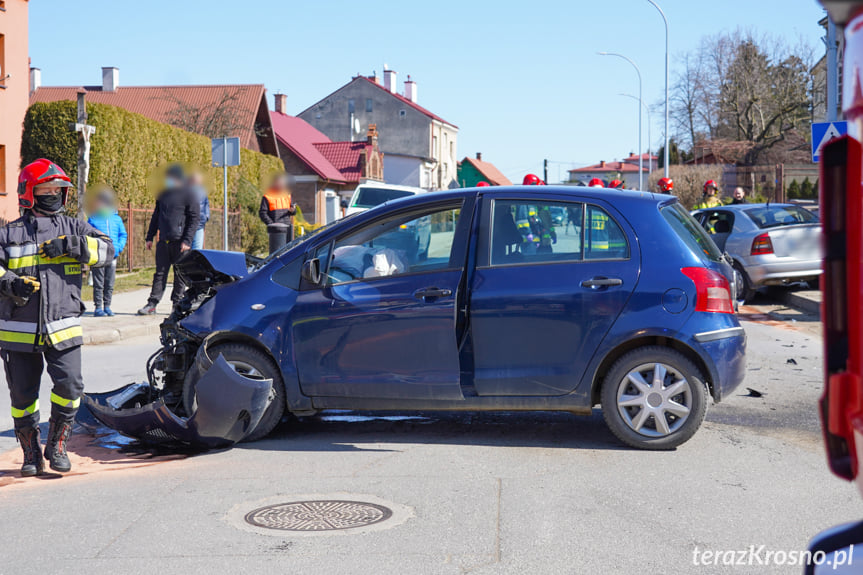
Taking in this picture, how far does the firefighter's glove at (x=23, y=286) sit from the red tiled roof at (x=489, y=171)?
346ft

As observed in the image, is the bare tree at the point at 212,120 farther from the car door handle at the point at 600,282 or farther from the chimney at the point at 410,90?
the chimney at the point at 410,90

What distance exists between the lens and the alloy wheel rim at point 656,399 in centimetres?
600

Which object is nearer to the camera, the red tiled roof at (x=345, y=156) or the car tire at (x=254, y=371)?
the car tire at (x=254, y=371)

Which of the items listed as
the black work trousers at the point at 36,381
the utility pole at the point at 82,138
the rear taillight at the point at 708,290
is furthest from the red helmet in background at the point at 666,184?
the black work trousers at the point at 36,381

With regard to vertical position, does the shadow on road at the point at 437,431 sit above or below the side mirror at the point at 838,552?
below

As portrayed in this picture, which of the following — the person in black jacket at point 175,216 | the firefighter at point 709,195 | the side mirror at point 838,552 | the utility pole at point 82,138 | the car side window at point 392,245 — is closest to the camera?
the side mirror at point 838,552

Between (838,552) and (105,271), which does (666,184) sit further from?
(838,552)

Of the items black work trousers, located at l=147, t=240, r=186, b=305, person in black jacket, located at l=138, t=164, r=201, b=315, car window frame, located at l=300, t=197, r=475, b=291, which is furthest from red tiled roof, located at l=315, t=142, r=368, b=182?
car window frame, located at l=300, t=197, r=475, b=291

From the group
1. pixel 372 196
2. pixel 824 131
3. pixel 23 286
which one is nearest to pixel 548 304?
pixel 23 286

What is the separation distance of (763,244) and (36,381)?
12363 mm

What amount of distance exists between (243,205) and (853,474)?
3086 centimetres

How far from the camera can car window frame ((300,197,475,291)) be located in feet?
20.4

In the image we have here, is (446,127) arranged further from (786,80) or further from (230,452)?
(230,452)

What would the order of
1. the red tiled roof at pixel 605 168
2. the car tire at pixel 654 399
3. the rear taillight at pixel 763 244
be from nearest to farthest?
the car tire at pixel 654 399 → the rear taillight at pixel 763 244 → the red tiled roof at pixel 605 168
